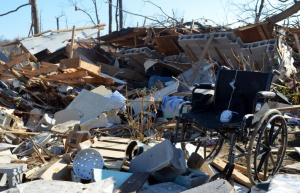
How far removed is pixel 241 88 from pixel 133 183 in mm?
1714

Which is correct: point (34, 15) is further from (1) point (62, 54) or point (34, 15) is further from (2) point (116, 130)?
(2) point (116, 130)

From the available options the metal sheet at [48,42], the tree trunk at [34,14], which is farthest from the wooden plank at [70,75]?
the tree trunk at [34,14]

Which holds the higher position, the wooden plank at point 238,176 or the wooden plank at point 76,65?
the wooden plank at point 76,65

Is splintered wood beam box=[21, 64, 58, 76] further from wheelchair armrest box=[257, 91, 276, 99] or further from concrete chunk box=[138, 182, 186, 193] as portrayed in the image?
wheelchair armrest box=[257, 91, 276, 99]

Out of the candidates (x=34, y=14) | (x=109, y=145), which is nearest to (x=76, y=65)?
(x=109, y=145)

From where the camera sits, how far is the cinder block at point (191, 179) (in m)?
3.43

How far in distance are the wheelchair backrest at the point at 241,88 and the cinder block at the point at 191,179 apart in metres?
0.89

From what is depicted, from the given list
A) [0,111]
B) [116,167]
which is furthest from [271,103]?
[0,111]

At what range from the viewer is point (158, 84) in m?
9.56

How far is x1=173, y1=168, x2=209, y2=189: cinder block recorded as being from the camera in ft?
11.3

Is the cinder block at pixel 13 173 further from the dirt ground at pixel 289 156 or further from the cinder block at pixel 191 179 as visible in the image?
the dirt ground at pixel 289 156

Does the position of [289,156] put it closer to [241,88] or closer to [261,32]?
[241,88]

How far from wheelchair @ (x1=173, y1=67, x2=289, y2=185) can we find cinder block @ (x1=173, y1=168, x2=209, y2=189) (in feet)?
0.74

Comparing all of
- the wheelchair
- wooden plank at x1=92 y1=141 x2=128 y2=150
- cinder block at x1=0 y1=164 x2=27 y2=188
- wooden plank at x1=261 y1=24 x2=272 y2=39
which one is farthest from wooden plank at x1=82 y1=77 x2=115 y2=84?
cinder block at x1=0 y1=164 x2=27 y2=188
